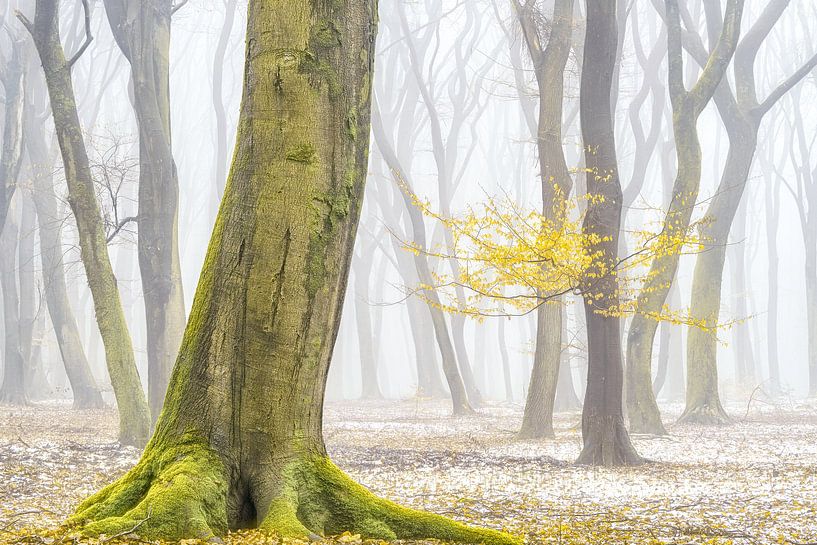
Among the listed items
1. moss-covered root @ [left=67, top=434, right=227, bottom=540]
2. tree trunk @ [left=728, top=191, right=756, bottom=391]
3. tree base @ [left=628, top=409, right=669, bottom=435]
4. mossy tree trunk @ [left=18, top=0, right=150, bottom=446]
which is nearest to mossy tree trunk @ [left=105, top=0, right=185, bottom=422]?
mossy tree trunk @ [left=18, top=0, right=150, bottom=446]

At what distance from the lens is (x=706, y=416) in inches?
619

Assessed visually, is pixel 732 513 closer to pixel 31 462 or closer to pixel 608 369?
pixel 608 369

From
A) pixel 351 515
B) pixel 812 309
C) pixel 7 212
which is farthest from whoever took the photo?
pixel 812 309

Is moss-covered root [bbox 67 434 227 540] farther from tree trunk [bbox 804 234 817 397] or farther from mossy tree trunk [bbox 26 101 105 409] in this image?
tree trunk [bbox 804 234 817 397]

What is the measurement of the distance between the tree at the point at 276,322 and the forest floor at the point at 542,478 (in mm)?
392

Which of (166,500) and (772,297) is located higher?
(772,297)

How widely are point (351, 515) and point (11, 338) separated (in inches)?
722

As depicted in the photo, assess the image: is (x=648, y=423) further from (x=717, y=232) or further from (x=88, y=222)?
(x=88, y=222)

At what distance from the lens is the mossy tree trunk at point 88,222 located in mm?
9922

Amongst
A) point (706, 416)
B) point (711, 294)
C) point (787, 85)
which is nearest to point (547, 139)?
point (711, 294)

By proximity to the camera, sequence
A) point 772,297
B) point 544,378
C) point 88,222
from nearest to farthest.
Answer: point 88,222 < point 544,378 < point 772,297

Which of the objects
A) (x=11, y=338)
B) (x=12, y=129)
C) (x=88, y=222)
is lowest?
(x=11, y=338)

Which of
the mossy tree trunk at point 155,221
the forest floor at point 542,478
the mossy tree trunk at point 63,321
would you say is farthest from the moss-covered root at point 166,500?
the mossy tree trunk at point 63,321

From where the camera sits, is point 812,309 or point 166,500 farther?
point 812,309
